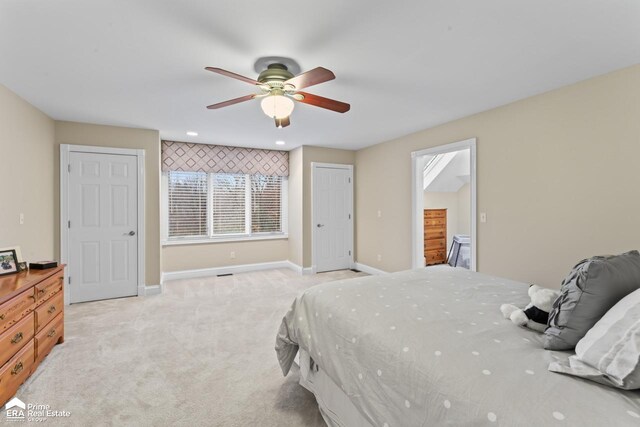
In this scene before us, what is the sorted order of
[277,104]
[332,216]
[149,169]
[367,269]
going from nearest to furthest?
[277,104]
[149,169]
[367,269]
[332,216]

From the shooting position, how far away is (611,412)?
0.82m

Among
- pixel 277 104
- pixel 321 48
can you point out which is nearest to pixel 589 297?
pixel 321 48

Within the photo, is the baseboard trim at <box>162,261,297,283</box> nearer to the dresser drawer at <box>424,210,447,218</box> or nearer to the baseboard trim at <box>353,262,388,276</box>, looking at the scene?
the baseboard trim at <box>353,262,388,276</box>

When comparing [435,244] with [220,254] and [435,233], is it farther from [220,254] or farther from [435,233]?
[220,254]

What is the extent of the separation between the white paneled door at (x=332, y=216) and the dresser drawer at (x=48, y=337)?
144 inches

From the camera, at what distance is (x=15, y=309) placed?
2.03 m

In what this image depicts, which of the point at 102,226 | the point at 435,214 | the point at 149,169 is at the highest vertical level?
the point at 149,169

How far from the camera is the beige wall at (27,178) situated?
2742 millimetres

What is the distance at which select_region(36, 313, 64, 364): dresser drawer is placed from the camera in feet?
7.69

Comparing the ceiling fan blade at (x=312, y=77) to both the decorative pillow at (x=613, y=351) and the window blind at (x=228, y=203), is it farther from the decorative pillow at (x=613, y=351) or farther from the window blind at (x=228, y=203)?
the window blind at (x=228, y=203)

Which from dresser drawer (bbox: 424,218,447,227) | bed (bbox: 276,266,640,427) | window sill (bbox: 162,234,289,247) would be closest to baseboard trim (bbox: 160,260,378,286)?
window sill (bbox: 162,234,289,247)

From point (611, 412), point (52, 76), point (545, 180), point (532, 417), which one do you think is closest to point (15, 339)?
point (52, 76)

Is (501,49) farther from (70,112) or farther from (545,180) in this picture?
(70,112)

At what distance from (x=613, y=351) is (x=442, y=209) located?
18.7 ft
